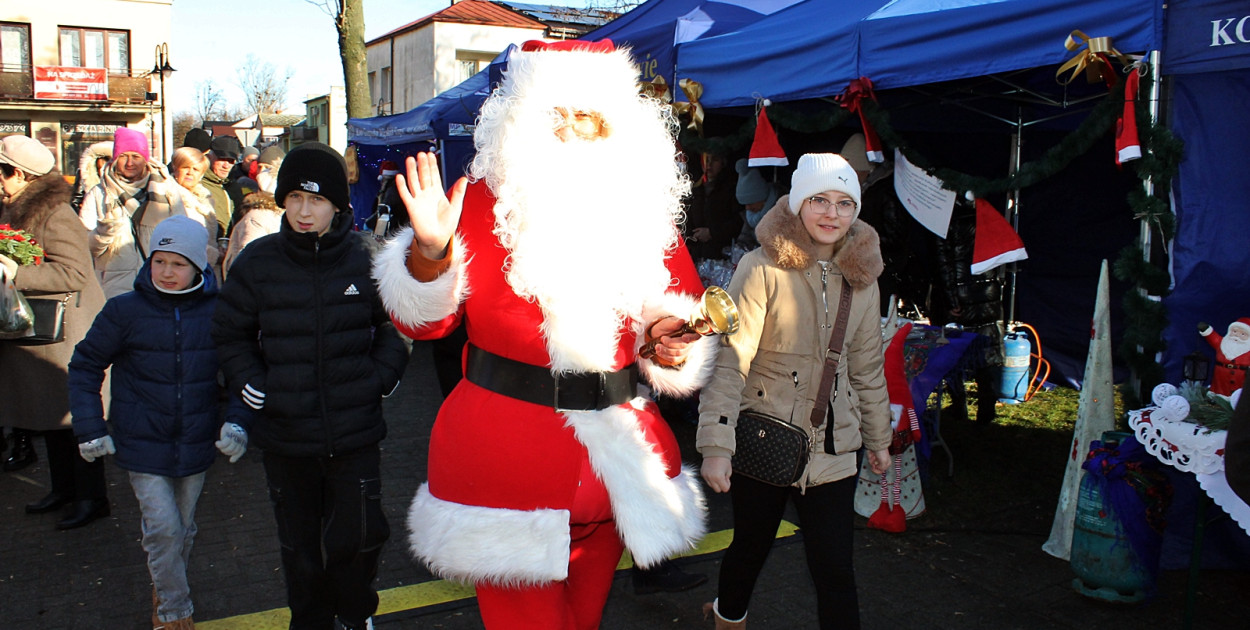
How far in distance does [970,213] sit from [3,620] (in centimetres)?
645

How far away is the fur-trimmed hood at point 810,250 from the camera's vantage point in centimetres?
304

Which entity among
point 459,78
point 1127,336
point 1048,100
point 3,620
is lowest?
point 3,620

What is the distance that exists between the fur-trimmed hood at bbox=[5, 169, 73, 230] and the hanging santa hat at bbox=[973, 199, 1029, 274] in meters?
5.02

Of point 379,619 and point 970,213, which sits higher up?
point 970,213

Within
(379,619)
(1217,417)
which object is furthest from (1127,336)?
(379,619)

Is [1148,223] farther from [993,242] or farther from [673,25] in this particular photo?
[673,25]

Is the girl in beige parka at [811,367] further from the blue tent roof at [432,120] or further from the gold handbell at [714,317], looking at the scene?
the blue tent roof at [432,120]

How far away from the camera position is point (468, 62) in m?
36.4

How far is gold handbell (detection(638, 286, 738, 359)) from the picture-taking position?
2.46m

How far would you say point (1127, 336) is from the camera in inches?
161

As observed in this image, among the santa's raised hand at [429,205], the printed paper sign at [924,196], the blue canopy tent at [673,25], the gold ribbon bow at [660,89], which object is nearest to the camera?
the santa's raised hand at [429,205]

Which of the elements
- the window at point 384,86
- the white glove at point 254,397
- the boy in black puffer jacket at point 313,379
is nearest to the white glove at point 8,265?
the boy in black puffer jacket at point 313,379

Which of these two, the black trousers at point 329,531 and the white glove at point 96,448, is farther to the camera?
the white glove at point 96,448

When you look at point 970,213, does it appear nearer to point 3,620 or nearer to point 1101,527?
point 1101,527
